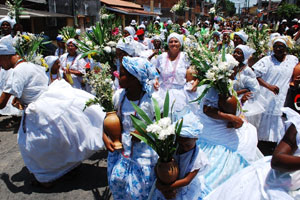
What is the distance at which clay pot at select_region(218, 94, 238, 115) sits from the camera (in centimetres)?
342

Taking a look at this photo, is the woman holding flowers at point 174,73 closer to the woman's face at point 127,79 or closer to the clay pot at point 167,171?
the woman's face at point 127,79

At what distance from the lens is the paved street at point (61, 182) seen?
406 cm

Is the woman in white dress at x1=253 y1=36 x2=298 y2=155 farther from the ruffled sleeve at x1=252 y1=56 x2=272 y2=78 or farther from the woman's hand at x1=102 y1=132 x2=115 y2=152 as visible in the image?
the woman's hand at x1=102 y1=132 x2=115 y2=152

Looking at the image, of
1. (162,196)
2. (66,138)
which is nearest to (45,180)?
(66,138)

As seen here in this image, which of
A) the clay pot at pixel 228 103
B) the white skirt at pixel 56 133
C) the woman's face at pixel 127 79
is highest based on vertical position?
the woman's face at pixel 127 79

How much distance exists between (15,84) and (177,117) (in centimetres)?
247

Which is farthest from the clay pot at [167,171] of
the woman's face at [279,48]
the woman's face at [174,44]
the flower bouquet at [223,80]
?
the woman's face at [279,48]

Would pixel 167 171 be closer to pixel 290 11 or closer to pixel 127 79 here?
pixel 127 79

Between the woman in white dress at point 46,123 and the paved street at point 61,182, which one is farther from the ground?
the woman in white dress at point 46,123

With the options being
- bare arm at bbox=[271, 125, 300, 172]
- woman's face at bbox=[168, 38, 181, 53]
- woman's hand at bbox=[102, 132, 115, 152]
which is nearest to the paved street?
woman's hand at bbox=[102, 132, 115, 152]

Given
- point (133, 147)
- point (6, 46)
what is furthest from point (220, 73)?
point (6, 46)

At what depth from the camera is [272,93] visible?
5.73m

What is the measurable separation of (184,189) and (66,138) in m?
2.19

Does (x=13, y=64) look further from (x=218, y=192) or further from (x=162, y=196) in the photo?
(x=218, y=192)
